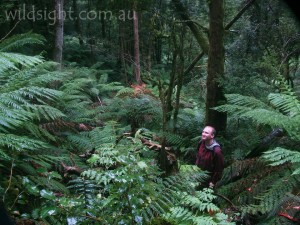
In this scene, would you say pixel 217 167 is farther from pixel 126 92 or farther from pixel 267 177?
pixel 126 92

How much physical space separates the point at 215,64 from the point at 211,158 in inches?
80.5

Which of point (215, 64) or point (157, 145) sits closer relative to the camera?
point (157, 145)

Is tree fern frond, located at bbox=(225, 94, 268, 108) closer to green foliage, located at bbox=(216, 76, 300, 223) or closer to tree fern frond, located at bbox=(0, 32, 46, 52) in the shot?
green foliage, located at bbox=(216, 76, 300, 223)

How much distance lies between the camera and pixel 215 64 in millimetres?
6414

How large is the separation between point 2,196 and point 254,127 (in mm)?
5719

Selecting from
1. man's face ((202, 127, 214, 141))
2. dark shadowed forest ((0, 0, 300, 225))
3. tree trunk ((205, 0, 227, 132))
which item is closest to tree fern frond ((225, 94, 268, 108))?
dark shadowed forest ((0, 0, 300, 225))

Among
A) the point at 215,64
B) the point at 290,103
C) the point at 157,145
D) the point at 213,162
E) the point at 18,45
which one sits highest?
the point at 18,45

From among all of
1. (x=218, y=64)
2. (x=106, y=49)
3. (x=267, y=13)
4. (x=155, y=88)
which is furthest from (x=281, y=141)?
(x=106, y=49)

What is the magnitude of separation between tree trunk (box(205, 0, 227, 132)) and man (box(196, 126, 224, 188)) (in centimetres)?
→ 119

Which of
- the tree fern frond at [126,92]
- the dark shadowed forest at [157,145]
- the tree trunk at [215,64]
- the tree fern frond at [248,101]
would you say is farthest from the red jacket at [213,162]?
the tree fern frond at [126,92]

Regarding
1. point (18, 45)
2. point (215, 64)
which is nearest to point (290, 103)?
point (215, 64)

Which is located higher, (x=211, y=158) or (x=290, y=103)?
(x=290, y=103)

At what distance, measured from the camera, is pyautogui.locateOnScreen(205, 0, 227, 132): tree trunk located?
246 inches

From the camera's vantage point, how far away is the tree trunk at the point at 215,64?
6250 mm
